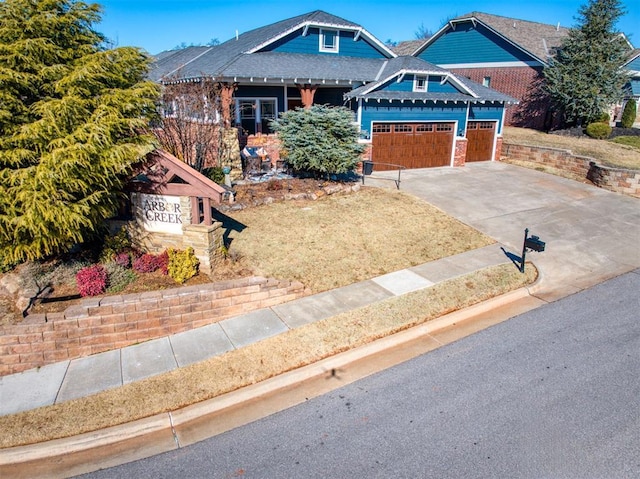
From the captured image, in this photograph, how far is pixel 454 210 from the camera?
16156 millimetres

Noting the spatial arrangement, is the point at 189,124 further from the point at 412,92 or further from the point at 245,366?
the point at 412,92

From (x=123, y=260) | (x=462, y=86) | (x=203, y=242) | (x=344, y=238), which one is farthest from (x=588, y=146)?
(x=123, y=260)

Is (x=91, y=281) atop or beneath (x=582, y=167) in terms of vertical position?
beneath

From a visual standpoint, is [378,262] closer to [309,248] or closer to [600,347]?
[309,248]

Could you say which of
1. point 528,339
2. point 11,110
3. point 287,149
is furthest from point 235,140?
point 528,339

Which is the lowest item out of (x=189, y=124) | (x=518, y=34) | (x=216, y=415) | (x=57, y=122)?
(x=216, y=415)

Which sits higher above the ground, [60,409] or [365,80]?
[365,80]

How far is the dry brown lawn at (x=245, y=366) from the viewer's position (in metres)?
6.43

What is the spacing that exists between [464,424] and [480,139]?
21.2 meters

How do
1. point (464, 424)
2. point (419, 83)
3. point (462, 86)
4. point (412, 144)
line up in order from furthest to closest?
1. point (462, 86)
2. point (412, 144)
3. point (419, 83)
4. point (464, 424)

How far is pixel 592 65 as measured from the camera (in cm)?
2844

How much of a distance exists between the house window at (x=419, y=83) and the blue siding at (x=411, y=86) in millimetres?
197

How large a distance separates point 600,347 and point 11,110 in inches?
467

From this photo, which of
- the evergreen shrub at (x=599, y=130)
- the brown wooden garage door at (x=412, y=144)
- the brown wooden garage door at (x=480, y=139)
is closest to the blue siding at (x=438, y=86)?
the brown wooden garage door at (x=412, y=144)
